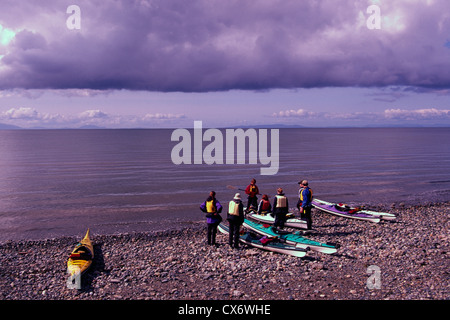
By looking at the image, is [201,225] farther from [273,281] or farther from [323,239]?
[273,281]

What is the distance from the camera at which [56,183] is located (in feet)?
126

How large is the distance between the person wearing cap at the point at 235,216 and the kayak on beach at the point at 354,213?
9.86 metres

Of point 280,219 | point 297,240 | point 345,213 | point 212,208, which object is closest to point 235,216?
point 212,208

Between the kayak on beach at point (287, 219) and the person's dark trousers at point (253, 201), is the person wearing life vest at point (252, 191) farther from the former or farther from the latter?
the kayak on beach at point (287, 219)

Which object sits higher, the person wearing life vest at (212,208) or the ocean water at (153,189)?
the person wearing life vest at (212,208)

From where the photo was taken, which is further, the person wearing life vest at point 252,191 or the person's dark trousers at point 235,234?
the person wearing life vest at point 252,191

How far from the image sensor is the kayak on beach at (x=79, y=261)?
1400 cm

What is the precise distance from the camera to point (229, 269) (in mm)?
14281

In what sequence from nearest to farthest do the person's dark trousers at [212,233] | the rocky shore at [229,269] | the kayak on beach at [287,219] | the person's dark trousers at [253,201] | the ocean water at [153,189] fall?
the rocky shore at [229,269] → the person's dark trousers at [212,233] → the kayak on beach at [287,219] → the person's dark trousers at [253,201] → the ocean water at [153,189]

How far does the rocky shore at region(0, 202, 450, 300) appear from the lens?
1242 centimetres

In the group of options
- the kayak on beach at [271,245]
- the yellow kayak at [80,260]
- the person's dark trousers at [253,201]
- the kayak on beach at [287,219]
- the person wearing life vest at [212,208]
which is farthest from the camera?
the person's dark trousers at [253,201]

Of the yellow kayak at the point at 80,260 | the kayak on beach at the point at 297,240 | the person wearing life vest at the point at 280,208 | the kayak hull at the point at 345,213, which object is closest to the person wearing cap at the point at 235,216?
the kayak on beach at the point at 297,240
